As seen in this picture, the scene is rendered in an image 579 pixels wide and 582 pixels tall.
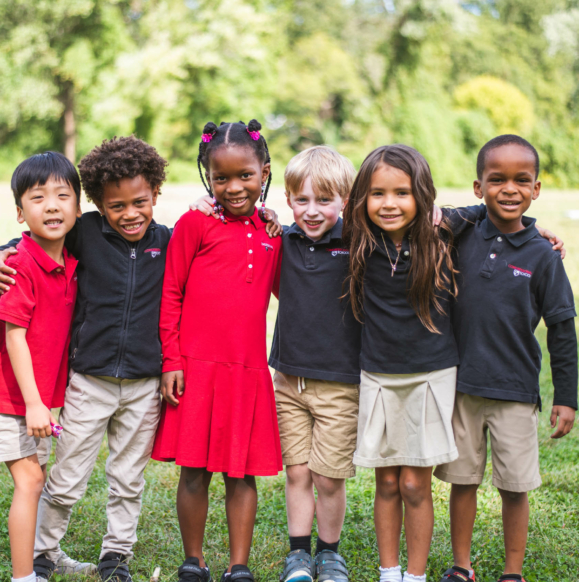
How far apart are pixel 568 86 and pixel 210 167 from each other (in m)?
36.4

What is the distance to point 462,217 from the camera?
2.56 metres

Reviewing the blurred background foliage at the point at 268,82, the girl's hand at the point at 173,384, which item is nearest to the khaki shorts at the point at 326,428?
the girl's hand at the point at 173,384

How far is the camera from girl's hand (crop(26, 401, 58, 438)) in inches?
89.4

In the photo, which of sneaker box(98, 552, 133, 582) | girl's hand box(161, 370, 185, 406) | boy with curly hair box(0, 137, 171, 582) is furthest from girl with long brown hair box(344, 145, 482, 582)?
sneaker box(98, 552, 133, 582)

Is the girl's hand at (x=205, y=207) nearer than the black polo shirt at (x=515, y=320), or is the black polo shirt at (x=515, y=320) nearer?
the black polo shirt at (x=515, y=320)

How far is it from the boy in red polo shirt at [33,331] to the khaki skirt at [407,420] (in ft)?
3.79

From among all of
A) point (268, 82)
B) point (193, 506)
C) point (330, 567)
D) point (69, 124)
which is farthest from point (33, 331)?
point (268, 82)

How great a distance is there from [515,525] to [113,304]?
1.74m

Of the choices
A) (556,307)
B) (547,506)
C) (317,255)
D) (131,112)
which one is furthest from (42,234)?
(131,112)

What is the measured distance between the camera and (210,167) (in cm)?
256

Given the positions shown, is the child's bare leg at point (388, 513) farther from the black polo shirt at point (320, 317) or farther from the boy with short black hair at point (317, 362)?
the black polo shirt at point (320, 317)

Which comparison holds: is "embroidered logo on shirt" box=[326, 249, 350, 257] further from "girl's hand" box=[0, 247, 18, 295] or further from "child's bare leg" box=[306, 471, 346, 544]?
"girl's hand" box=[0, 247, 18, 295]

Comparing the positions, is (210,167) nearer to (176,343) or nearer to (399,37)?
(176,343)

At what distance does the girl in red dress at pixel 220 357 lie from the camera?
2.47m
